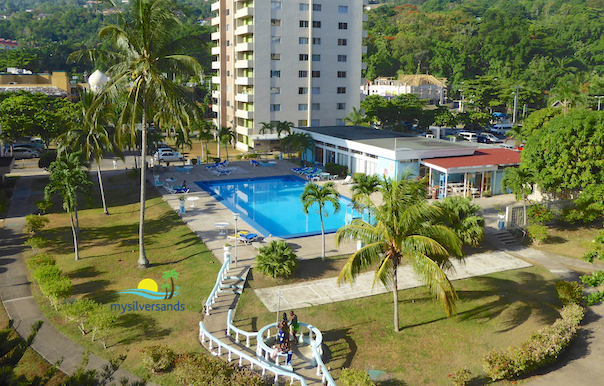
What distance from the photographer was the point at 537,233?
88.0 ft

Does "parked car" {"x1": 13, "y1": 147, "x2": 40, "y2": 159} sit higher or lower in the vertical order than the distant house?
lower

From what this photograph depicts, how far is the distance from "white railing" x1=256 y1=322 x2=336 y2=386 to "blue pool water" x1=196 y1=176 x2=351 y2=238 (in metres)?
Answer: 11.5

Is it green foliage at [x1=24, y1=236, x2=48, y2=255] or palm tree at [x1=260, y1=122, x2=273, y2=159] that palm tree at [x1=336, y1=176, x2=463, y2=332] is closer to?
green foliage at [x1=24, y1=236, x2=48, y2=255]

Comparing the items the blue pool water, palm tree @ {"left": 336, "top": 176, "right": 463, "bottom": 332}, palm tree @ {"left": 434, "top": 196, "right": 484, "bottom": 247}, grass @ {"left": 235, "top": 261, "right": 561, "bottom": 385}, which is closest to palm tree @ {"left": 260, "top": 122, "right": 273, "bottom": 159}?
the blue pool water

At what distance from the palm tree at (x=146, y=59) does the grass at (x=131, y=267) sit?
256 inches

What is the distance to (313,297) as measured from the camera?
1991 centimetres

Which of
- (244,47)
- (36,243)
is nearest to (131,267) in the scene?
(36,243)

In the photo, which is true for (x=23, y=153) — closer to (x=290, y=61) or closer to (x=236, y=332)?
(x=290, y=61)

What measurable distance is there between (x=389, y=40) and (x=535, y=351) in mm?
137752

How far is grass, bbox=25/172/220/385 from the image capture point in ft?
54.3

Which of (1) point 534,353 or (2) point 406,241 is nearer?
(1) point 534,353

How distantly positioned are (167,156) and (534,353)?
42.1 meters

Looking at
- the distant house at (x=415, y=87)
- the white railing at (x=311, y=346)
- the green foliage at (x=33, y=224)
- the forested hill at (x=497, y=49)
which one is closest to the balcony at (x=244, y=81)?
the green foliage at (x=33, y=224)

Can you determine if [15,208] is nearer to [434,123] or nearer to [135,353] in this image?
[135,353]
